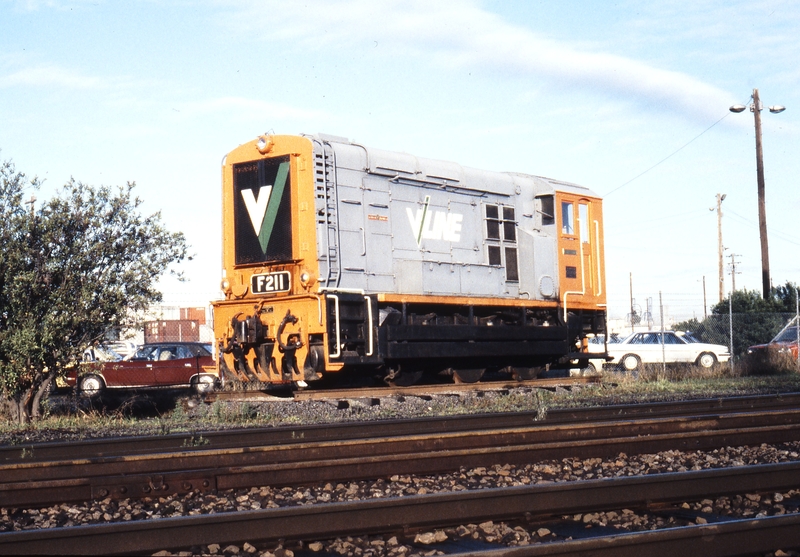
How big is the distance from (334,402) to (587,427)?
5464 millimetres

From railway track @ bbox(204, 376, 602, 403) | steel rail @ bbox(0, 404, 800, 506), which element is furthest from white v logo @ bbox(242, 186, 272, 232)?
steel rail @ bbox(0, 404, 800, 506)

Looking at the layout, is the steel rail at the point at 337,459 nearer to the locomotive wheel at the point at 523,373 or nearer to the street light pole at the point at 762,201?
the locomotive wheel at the point at 523,373

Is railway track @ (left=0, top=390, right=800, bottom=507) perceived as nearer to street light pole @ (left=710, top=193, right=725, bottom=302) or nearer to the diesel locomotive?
the diesel locomotive

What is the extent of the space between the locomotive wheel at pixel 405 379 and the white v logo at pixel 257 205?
330cm

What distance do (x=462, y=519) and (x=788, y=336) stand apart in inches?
925

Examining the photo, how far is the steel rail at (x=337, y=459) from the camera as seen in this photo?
5.79 metres

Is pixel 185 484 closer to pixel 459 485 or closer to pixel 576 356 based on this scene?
pixel 459 485

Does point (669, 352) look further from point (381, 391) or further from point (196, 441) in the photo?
point (196, 441)

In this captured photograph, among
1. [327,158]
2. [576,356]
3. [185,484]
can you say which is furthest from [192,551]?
[576,356]

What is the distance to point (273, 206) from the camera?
44.2ft

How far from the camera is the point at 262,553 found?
4.22 m

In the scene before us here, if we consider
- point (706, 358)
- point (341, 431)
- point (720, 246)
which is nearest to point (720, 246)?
point (720, 246)

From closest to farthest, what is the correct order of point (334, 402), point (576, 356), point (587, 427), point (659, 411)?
point (587, 427)
point (659, 411)
point (334, 402)
point (576, 356)

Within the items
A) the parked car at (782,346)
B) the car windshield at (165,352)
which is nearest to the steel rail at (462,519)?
the parked car at (782,346)
